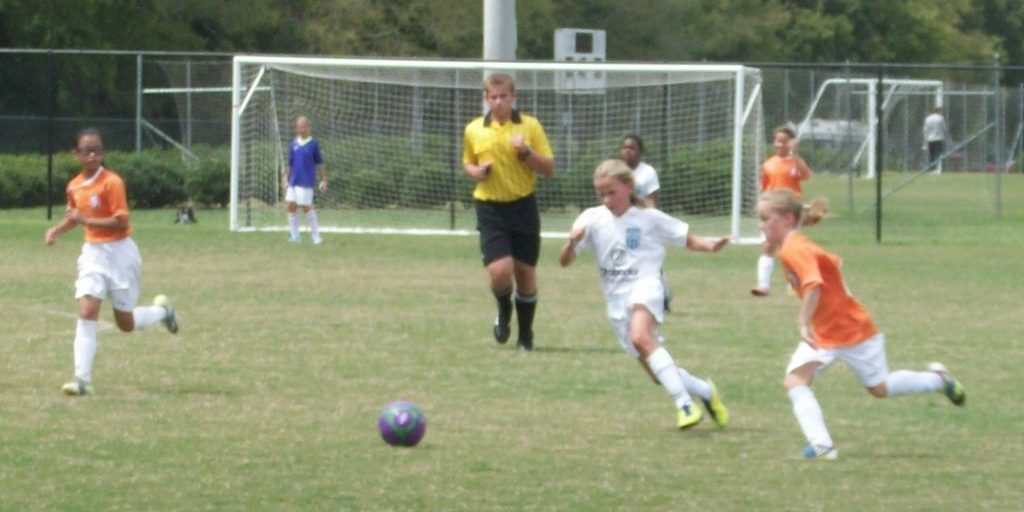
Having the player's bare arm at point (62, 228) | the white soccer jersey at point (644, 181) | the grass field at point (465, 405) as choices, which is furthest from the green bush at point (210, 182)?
the player's bare arm at point (62, 228)

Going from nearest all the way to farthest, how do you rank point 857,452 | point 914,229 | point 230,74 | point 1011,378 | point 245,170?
1. point 857,452
2. point 1011,378
3. point 245,170
4. point 914,229
5. point 230,74

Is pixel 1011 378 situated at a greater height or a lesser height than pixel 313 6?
lesser

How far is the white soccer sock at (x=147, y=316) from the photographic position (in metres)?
11.8

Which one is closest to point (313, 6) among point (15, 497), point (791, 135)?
point (791, 135)

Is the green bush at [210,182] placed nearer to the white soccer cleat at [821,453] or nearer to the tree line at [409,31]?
the tree line at [409,31]

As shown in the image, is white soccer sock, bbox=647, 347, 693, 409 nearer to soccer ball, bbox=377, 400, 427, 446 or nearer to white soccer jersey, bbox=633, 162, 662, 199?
soccer ball, bbox=377, 400, 427, 446

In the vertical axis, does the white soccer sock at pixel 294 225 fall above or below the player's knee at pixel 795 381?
below

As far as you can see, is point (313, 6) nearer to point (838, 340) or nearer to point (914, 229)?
point (914, 229)

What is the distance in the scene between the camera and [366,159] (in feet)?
97.9

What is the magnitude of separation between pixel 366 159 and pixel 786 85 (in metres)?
11.9

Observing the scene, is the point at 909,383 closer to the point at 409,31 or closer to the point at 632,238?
the point at 632,238

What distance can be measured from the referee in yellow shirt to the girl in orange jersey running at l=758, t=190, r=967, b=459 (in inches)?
162

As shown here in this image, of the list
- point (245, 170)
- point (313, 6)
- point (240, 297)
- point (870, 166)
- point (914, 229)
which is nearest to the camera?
point (240, 297)

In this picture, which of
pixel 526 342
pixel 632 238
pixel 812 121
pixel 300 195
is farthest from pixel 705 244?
pixel 812 121
